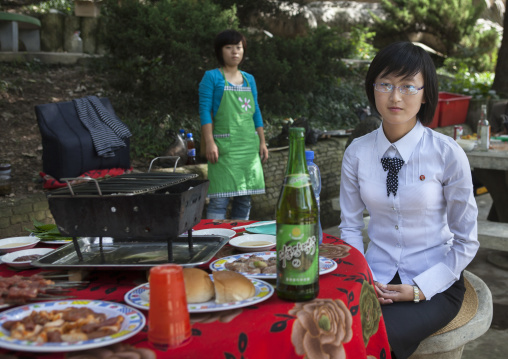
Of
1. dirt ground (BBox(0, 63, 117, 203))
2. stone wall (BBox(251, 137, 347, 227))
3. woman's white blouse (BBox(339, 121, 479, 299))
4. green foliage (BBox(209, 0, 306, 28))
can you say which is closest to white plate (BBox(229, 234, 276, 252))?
woman's white blouse (BBox(339, 121, 479, 299))

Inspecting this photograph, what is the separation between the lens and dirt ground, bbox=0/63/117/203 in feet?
21.5

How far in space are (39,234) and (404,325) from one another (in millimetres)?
1475

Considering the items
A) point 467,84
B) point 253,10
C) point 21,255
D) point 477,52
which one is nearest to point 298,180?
point 21,255

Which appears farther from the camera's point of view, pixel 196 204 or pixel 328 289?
pixel 196 204

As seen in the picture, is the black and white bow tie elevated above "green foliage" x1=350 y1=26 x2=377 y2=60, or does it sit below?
below

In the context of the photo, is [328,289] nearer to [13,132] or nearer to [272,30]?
[13,132]

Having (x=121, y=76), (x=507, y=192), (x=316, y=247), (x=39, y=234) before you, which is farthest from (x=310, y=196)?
(x=121, y=76)

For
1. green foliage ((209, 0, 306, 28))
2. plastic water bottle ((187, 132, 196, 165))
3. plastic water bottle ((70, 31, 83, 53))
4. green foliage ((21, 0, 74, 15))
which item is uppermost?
green foliage ((21, 0, 74, 15))

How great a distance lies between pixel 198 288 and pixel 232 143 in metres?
3.55

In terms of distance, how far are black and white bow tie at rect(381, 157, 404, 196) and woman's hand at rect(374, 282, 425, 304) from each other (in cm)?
38

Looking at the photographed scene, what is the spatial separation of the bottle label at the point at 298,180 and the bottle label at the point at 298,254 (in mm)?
151

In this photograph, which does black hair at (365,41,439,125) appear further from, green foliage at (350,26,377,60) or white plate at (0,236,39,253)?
green foliage at (350,26,377,60)

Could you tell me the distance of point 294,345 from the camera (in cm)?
148

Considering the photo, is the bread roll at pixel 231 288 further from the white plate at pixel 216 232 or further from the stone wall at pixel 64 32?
the stone wall at pixel 64 32
